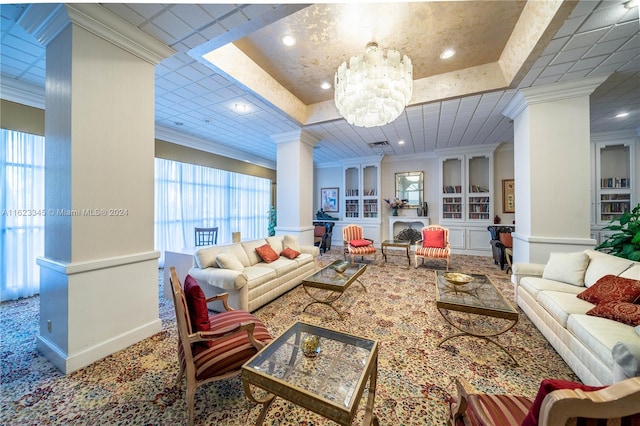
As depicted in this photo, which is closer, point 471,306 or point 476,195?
point 471,306

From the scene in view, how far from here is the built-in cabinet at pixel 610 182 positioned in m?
5.26

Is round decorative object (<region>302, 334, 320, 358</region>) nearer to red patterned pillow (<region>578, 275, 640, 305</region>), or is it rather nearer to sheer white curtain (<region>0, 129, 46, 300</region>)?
red patterned pillow (<region>578, 275, 640, 305</region>)

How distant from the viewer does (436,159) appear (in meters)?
7.15

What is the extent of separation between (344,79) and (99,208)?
2811 millimetres

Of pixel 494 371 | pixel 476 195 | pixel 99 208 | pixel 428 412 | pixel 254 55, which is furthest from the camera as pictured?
pixel 476 195

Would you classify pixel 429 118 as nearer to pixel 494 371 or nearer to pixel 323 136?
pixel 323 136

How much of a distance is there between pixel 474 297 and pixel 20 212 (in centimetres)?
593

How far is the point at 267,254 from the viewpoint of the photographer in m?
3.75

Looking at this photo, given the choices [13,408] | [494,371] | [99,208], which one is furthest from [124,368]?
[494,371]

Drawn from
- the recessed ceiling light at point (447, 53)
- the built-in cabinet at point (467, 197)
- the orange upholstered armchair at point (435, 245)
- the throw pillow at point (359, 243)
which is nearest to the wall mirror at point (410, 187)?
the built-in cabinet at point (467, 197)

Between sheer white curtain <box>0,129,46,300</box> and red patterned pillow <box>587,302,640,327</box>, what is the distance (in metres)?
6.57

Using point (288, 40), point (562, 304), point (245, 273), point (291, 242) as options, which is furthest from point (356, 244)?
point (288, 40)

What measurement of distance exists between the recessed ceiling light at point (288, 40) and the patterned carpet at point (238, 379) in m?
3.32

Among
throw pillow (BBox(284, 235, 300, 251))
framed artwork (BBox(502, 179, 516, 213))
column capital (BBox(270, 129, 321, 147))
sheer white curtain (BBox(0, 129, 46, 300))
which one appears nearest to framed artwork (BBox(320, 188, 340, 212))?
column capital (BBox(270, 129, 321, 147))
